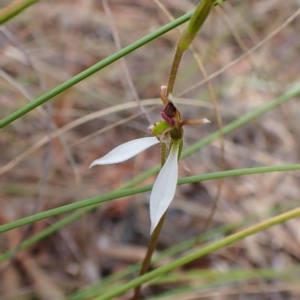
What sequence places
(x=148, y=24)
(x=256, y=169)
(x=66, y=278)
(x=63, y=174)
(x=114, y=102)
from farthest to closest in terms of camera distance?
1. (x=148, y=24)
2. (x=114, y=102)
3. (x=63, y=174)
4. (x=66, y=278)
5. (x=256, y=169)

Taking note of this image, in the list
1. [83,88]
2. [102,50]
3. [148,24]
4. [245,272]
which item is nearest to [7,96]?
[83,88]

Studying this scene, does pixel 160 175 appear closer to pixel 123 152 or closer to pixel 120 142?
pixel 123 152

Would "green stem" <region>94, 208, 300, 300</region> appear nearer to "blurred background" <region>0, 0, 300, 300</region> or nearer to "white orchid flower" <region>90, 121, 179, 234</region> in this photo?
"white orchid flower" <region>90, 121, 179, 234</region>

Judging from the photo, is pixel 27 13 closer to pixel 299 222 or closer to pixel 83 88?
pixel 83 88

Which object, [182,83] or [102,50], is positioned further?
[102,50]

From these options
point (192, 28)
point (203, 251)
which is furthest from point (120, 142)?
point (192, 28)

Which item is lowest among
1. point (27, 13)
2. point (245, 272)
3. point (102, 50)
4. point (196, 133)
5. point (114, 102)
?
point (245, 272)

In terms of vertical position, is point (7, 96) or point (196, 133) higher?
point (7, 96)
